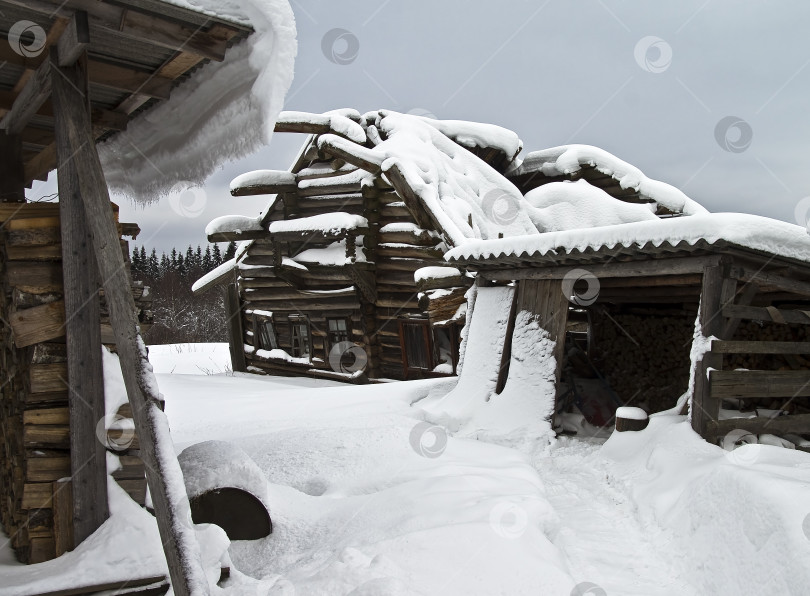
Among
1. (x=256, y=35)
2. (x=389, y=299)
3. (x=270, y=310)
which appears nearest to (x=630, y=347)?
(x=389, y=299)

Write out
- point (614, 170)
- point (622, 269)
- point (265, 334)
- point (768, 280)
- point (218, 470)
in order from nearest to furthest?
1. point (218, 470)
2. point (768, 280)
3. point (622, 269)
4. point (614, 170)
5. point (265, 334)

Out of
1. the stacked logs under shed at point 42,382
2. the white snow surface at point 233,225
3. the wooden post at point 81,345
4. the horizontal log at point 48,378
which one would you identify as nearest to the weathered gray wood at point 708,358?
the stacked logs under shed at point 42,382

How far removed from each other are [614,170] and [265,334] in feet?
36.5

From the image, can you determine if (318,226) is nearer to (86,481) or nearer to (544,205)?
(544,205)

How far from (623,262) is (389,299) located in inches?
279

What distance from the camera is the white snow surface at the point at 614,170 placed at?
14.9 meters

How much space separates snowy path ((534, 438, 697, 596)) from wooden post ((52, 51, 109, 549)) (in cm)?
308

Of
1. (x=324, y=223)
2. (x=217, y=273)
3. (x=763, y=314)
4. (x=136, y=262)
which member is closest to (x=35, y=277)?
(x=763, y=314)

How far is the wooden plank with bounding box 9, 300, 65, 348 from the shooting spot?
11.0 feet

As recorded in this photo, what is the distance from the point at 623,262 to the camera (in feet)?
22.9

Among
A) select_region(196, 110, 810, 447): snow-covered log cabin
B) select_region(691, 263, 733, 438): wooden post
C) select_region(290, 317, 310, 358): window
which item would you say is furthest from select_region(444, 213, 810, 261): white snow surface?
select_region(290, 317, 310, 358): window

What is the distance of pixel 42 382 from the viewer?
→ 3385 millimetres

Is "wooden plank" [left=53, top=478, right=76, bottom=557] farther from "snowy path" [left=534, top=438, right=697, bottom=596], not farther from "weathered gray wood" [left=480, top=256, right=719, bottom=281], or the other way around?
"weathered gray wood" [left=480, top=256, right=719, bottom=281]

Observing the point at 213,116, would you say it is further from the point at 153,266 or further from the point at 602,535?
the point at 153,266
